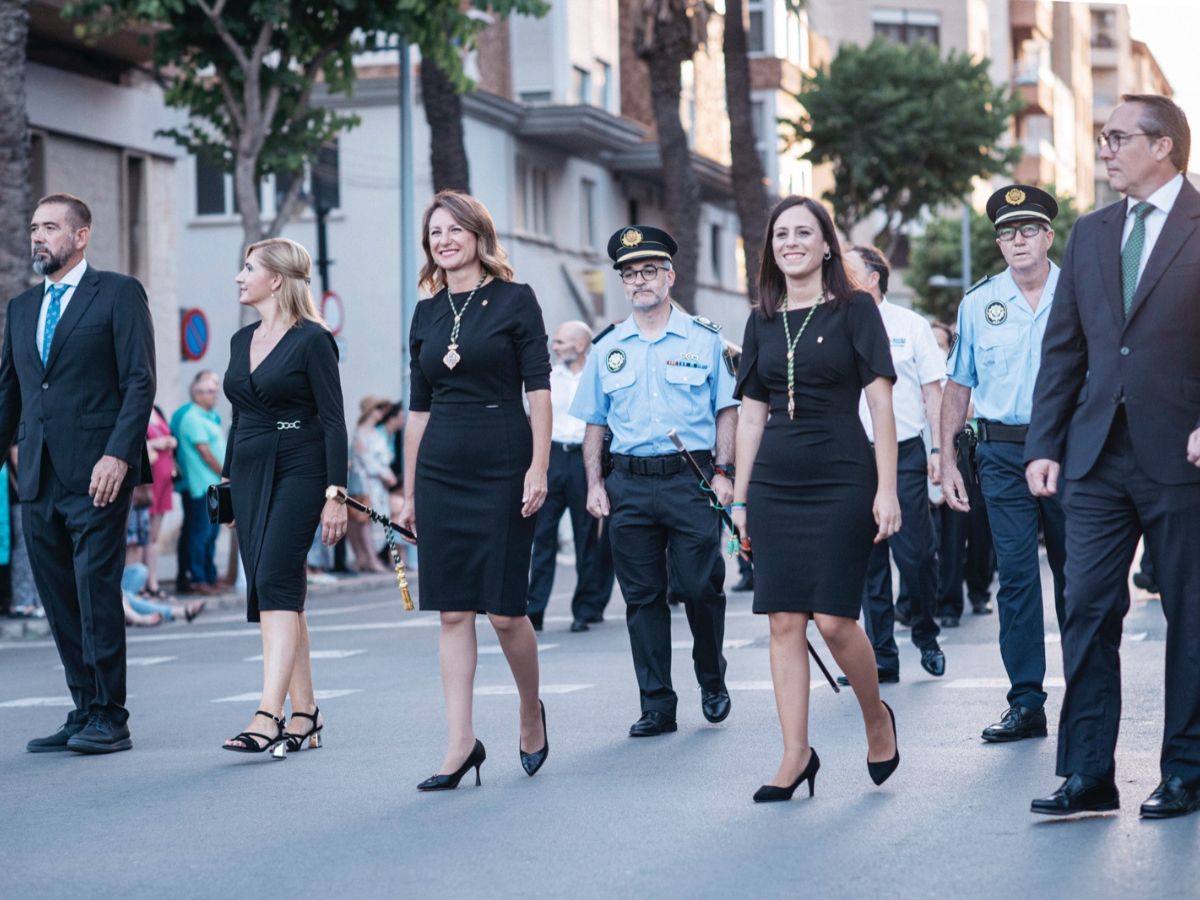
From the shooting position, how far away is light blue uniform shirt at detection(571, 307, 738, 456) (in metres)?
9.21

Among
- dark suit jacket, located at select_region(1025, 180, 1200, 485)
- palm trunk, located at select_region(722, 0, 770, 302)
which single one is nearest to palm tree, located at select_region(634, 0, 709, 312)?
palm trunk, located at select_region(722, 0, 770, 302)

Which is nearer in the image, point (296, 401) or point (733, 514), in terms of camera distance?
point (733, 514)

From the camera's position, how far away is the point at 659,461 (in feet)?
29.9

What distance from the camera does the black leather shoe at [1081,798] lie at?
20.9ft

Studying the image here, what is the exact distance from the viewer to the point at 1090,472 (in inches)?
253

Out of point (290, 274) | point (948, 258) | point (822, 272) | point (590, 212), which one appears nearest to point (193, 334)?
point (290, 274)

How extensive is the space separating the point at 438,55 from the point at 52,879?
51.3 feet

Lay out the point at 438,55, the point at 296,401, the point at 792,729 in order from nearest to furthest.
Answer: the point at 792,729 → the point at 296,401 → the point at 438,55

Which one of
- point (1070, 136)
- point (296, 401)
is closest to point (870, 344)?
point (296, 401)

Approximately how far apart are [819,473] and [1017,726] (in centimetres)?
195

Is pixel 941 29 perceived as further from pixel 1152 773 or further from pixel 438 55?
pixel 1152 773

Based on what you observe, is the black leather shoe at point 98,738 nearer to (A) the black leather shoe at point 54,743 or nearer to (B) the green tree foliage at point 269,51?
(A) the black leather shoe at point 54,743

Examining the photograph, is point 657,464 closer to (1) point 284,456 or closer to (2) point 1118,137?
(1) point 284,456

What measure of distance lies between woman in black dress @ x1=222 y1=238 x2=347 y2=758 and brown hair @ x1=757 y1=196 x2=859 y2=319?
1.98 meters
